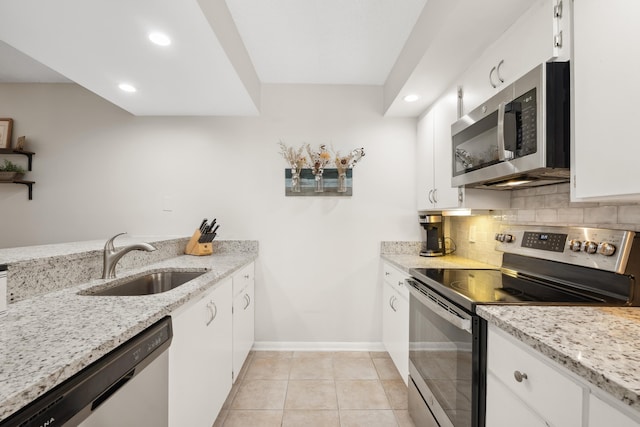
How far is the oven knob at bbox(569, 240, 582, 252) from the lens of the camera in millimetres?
1312

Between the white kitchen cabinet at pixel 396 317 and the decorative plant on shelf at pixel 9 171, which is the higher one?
the decorative plant on shelf at pixel 9 171

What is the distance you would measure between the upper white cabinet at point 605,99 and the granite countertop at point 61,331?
1539mm

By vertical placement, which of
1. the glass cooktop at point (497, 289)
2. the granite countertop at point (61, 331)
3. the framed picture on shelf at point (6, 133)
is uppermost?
the framed picture on shelf at point (6, 133)

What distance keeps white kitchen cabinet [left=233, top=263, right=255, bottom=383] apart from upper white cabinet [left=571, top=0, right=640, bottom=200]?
1941 millimetres

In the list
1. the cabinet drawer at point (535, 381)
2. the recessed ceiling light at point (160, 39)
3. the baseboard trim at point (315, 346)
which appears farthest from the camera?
the baseboard trim at point (315, 346)

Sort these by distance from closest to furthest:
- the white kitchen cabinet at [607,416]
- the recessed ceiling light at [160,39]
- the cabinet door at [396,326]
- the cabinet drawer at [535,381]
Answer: the white kitchen cabinet at [607,416], the cabinet drawer at [535,381], the recessed ceiling light at [160,39], the cabinet door at [396,326]

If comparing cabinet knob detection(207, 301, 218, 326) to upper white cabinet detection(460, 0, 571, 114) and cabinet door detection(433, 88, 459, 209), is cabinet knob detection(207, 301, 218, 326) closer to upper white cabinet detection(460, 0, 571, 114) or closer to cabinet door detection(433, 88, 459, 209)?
cabinet door detection(433, 88, 459, 209)

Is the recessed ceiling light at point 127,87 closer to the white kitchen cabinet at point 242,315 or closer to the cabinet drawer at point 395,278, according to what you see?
the white kitchen cabinet at point 242,315

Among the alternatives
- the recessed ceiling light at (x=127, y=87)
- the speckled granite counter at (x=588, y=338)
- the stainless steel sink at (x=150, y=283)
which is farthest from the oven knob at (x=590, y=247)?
the recessed ceiling light at (x=127, y=87)

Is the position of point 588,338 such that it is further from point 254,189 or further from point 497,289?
point 254,189

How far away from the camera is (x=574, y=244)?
134 centimetres

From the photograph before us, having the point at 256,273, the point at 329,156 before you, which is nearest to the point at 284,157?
the point at 329,156

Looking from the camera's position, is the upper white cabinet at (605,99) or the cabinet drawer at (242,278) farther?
the cabinet drawer at (242,278)

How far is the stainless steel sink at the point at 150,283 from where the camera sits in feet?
5.17
